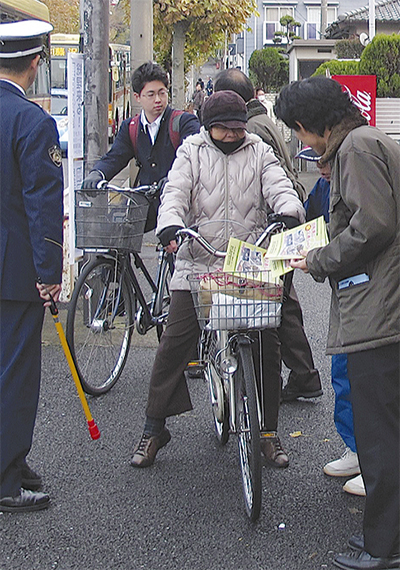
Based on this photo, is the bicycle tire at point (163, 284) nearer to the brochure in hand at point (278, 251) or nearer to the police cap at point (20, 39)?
the brochure in hand at point (278, 251)

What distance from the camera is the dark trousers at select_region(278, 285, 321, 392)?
4.87m

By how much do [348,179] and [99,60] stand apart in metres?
3.76

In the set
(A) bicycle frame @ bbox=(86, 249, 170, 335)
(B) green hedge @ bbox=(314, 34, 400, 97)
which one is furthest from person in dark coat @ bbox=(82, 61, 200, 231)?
(B) green hedge @ bbox=(314, 34, 400, 97)

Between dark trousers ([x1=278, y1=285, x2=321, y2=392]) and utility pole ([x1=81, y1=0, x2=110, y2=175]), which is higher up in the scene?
utility pole ([x1=81, y1=0, x2=110, y2=175])

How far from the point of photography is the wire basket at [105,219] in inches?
187

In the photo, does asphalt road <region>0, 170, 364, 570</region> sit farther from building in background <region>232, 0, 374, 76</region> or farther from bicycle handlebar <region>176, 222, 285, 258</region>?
building in background <region>232, 0, 374, 76</region>

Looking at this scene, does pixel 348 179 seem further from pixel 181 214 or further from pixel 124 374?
pixel 124 374

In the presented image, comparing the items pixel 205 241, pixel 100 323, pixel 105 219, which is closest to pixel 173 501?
pixel 205 241

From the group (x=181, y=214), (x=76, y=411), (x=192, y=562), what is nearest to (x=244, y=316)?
(x=181, y=214)

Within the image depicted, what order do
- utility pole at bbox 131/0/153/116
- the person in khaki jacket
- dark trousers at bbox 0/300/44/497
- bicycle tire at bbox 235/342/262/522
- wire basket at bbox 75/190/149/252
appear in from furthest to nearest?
utility pole at bbox 131/0/153/116, wire basket at bbox 75/190/149/252, dark trousers at bbox 0/300/44/497, bicycle tire at bbox 235/342/262/522, the person in khaki jacket

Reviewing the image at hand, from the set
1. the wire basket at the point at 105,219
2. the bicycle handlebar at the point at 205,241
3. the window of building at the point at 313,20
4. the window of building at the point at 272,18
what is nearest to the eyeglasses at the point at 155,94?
the wire basket at the point at 105,219

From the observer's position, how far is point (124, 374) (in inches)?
218

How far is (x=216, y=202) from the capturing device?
3.87m

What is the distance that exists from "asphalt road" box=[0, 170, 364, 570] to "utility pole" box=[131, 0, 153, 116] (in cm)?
545
